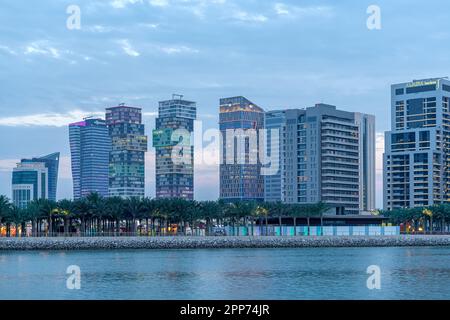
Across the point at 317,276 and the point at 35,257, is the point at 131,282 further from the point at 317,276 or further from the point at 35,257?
the point at 35,257

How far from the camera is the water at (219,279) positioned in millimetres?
69438

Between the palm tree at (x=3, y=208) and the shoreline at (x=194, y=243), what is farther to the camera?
the palm tree at (x=3, y=208)

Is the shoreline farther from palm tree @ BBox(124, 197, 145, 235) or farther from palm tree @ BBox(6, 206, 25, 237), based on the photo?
palm tree @ BBox(124, 197, 145, 235)

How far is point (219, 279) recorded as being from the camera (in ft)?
275

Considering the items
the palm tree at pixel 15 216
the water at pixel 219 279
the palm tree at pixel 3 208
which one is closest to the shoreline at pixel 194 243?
the palm tree at pixel 3 208

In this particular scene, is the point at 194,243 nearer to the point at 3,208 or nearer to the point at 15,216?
the point at 15,216

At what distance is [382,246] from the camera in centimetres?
18862

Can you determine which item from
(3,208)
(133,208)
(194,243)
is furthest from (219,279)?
(133,208)

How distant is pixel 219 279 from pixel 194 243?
83.1m

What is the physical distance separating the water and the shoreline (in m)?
35.0

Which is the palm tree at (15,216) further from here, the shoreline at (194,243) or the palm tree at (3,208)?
the shoreline at (194,243)

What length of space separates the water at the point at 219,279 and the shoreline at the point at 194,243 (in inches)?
1378

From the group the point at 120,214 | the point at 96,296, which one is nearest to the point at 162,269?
the point at 96,296

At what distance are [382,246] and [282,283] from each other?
11366 centimetres
